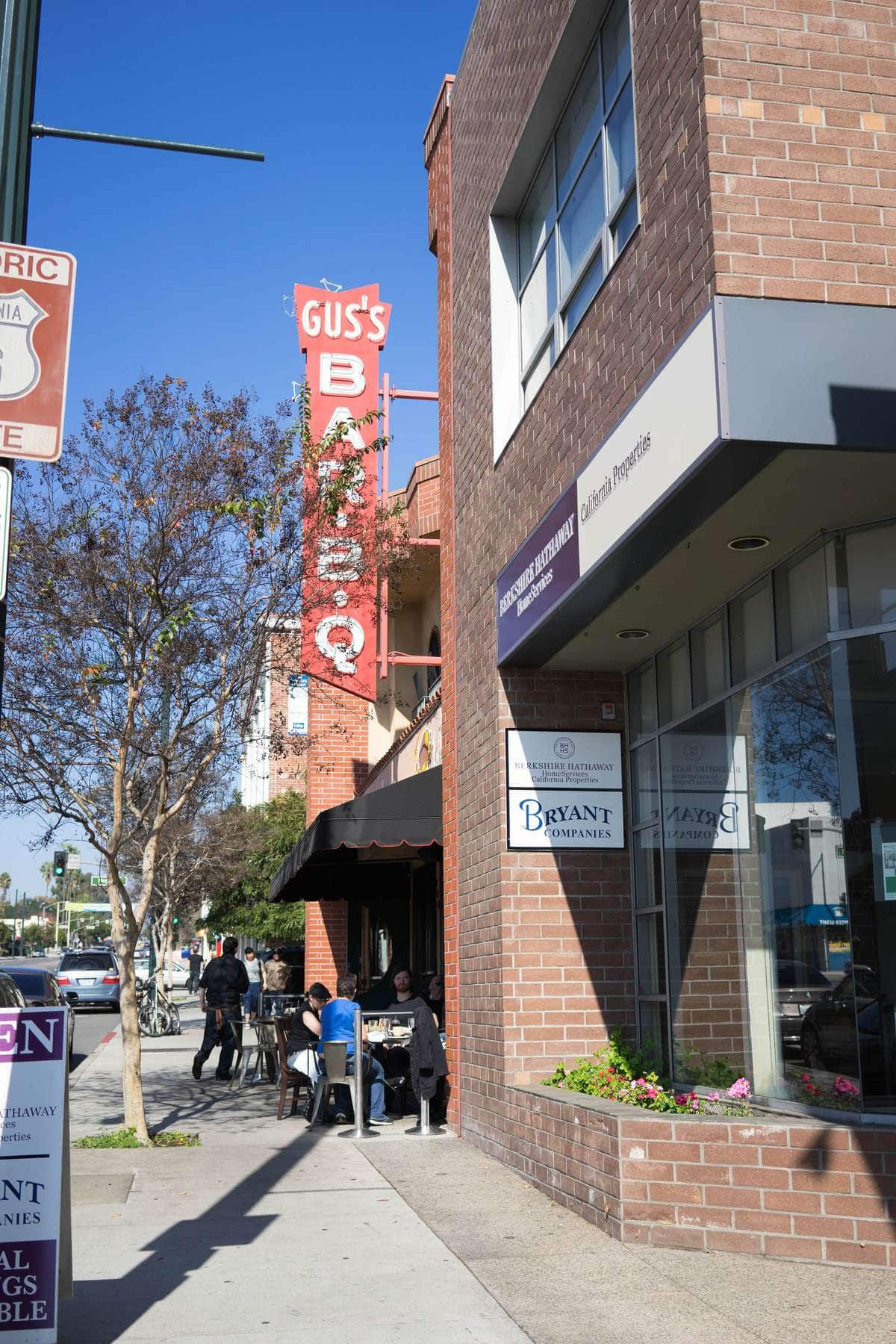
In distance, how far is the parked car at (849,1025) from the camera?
657 centimetres

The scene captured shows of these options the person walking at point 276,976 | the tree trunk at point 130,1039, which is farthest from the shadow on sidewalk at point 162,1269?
the person walking at point 276,976

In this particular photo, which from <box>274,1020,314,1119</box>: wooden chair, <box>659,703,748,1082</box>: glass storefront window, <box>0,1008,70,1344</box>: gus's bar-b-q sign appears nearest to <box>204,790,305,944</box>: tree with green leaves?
<box>274,1020,314,1119</box>: wooden chair

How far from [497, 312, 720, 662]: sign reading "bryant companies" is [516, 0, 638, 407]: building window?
1453 mm

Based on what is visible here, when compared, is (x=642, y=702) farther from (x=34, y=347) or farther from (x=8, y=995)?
(x=34, y=347)

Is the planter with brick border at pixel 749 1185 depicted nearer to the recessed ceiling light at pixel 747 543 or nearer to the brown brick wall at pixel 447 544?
the recessed ceiling light at pixel 747 543

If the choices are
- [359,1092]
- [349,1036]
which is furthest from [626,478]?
[349,1036]

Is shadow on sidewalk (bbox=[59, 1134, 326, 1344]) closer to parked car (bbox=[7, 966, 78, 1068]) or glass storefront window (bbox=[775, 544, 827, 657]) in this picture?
glass storefront window (bbox=[775, 544, 827, 657])

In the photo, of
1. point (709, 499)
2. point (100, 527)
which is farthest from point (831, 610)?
point (100, 527)

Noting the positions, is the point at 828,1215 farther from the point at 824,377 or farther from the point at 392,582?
the point at 392,582

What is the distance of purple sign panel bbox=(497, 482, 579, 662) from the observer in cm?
795

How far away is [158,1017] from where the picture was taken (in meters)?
26.2

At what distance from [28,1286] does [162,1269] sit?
166 centimetres

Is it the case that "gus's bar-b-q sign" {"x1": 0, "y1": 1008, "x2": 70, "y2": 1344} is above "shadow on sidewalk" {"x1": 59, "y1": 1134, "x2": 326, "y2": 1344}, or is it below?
above

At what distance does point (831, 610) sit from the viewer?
6992 millimetres
